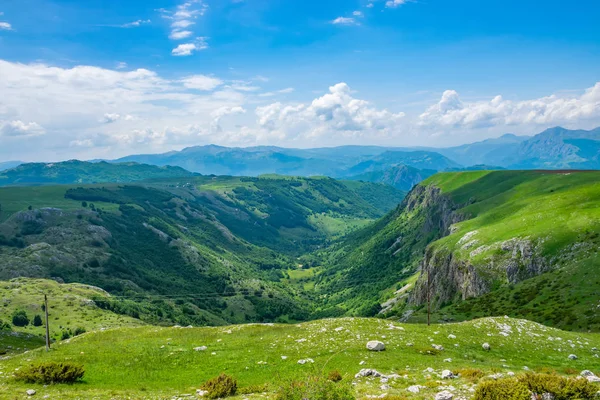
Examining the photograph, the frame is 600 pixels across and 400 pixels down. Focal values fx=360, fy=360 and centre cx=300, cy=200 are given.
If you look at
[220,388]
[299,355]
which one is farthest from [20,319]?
[220,388]

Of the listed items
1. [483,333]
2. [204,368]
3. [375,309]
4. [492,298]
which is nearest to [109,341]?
[204,368]

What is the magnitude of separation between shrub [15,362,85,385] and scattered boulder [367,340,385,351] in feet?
91.2

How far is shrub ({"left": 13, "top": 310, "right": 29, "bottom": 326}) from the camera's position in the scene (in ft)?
319

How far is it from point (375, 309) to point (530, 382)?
142532mm

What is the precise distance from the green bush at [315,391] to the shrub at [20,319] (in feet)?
353

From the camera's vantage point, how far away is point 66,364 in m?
33.9

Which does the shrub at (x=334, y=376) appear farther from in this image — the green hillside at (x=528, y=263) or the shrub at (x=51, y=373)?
the green hillside at (x=528, y=263)

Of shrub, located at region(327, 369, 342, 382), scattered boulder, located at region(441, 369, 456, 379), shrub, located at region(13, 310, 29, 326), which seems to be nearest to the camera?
scattered boulder, located at region(441, 369, 456, 379)

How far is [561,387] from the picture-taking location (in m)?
22.4

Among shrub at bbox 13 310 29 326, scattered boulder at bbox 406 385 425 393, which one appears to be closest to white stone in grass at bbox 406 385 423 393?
scattered boulder at bbox 406 385 425 393

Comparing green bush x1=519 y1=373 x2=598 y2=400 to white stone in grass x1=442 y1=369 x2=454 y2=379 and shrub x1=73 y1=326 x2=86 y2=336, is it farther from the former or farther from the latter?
shrub x1=73 y1=326 x2=86 y2=336

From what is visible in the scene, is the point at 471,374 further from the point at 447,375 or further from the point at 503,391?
the point at 503,391

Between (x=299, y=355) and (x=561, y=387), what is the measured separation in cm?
2223

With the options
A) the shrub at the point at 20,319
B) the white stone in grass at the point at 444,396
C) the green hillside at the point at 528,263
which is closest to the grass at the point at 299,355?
the white stone in grass at the point at 444,396
